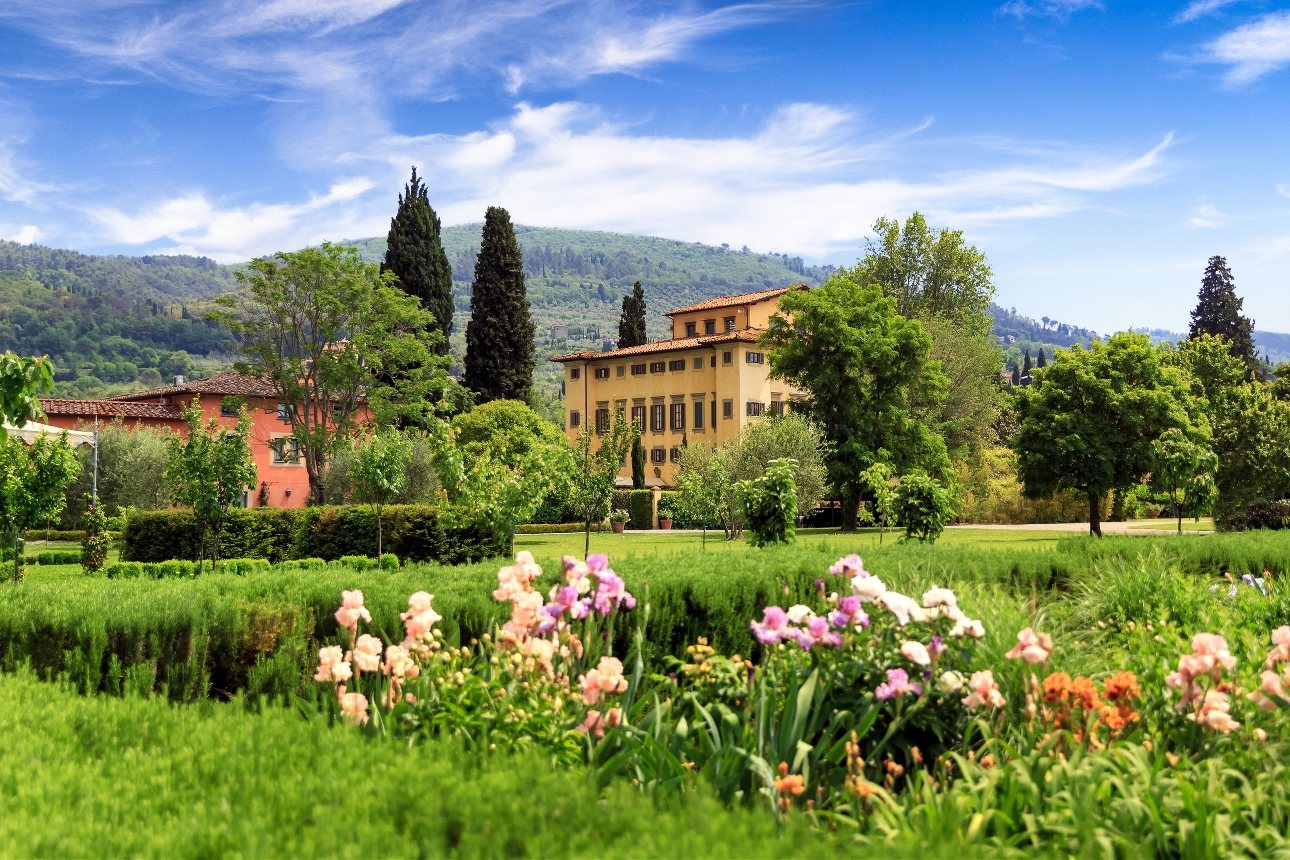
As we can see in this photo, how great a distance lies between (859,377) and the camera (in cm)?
3847

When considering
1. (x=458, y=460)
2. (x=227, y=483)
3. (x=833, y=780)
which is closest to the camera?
(x=833, y=780)

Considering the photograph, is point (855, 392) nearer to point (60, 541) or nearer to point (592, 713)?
point (60, 541)

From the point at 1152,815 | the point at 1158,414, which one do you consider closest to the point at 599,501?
the point at 1152,815

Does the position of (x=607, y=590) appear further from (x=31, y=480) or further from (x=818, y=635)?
(x=31, y=480)

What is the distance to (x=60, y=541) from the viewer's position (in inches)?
1341

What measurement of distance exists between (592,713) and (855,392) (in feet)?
118

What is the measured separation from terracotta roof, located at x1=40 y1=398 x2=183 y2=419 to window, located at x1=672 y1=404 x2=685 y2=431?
2684 cm

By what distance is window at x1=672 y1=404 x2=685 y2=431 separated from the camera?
182 feet

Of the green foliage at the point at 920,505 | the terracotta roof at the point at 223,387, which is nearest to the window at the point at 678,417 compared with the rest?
the terracotta roof at the point at 223,387

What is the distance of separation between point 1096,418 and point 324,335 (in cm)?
2992

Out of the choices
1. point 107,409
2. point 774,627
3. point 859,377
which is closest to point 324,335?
point 107,409

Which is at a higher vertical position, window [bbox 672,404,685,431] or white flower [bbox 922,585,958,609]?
window [bbox 672,404,685,431]

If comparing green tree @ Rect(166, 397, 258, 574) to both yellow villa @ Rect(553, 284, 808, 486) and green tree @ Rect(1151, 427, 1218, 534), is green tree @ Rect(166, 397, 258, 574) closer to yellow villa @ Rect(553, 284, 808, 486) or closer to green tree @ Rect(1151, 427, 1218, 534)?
green tree @ Rect(1151, 427, 1218, 534)

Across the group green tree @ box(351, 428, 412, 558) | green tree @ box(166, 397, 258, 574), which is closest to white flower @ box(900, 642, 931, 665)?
green tree @ box(166, 397, 258, 574)
